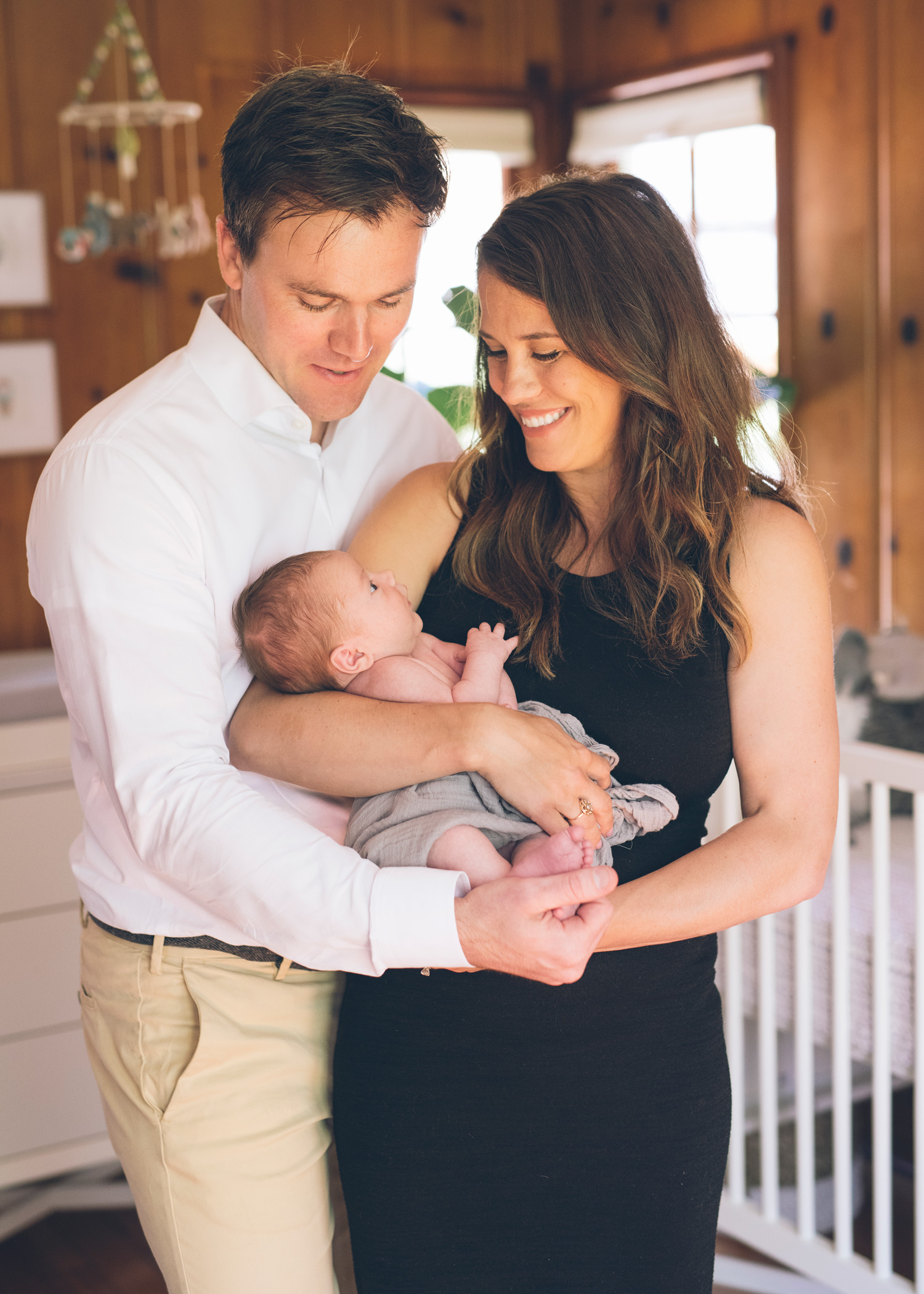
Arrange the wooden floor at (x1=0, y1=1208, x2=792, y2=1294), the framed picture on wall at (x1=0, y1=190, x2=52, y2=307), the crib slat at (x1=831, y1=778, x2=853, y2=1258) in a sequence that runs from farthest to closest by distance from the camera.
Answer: the framed picture on wall at (x1=0, y1=190, x2=52, y2=307) < the wooden floor at (x1=0, y1=1208, x2=792, y2=1294) < the crib slat at (x1=831, y1=778, x2=853, y2=1258)

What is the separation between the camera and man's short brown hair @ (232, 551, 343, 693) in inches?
52.4

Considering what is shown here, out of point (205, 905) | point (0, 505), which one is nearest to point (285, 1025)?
point (205, 905)

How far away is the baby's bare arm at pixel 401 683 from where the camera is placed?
1360 mm

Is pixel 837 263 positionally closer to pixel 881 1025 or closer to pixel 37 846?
pixel 881 1025

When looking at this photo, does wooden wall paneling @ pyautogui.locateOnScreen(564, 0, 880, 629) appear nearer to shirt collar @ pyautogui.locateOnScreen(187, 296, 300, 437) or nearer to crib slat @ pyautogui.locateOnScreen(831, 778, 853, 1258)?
crib slat @ pyautogui.locateOnScreen(831, 778, 853, 1258)

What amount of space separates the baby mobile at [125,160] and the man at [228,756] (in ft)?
6.44

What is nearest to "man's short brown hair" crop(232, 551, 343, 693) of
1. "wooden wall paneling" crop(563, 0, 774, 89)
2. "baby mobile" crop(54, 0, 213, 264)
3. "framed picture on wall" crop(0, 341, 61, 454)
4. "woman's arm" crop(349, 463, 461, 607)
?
"woman's arm" crop(349, 463, 461, 607)

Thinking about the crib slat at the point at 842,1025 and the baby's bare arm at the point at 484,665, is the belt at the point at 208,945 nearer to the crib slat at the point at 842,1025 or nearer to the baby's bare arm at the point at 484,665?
the baby's bare arm at the point at 484,665

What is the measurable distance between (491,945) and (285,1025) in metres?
0.41

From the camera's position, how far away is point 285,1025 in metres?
1.42

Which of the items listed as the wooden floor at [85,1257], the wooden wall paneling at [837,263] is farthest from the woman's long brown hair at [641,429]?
the wooden wall paneling at [837,263]

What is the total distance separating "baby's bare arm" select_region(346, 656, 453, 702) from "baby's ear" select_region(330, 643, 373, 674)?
2 centimetres

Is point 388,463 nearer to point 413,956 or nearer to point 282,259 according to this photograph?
point 282,259

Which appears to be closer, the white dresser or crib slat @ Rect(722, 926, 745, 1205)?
crib slat @ Rect(722, 926, 745, 1205)
